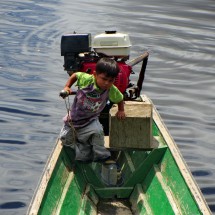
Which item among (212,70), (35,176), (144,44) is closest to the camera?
(35,176)

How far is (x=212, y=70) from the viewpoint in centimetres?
1850

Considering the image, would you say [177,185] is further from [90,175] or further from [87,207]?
[90,175]

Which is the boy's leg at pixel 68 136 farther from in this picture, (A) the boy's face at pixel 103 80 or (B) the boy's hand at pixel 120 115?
(A) the boy's face at pixel 103 80

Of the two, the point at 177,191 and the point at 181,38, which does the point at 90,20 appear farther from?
the point at 177,191

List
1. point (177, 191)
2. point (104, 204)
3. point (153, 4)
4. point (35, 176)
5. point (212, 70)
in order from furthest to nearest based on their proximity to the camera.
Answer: point (153, 4) → point (212, 70) → point (35, 176) → point (104, 204) → point (177, 191)

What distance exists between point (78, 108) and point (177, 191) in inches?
61.4

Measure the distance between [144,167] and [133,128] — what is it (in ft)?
1.77

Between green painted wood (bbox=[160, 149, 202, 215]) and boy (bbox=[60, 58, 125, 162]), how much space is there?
2.48 ft

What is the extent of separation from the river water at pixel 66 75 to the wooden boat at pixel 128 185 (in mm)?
1315

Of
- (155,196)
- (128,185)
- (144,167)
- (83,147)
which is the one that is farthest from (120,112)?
(155,196)

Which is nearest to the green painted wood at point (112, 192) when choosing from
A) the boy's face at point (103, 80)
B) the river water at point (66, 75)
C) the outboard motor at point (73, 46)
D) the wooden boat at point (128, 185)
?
the wooden boat at point (128, 185)

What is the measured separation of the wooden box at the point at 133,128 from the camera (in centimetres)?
834

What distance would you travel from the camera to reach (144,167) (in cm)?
851

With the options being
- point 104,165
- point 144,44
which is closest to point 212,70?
point 144,44
